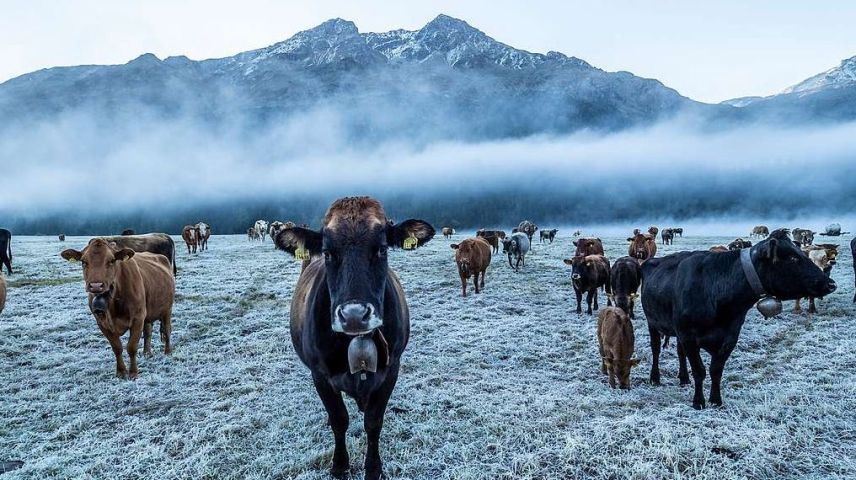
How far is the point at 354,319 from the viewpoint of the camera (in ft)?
11.1

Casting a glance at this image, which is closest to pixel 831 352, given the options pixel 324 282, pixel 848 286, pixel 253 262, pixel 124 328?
pixel 324 282

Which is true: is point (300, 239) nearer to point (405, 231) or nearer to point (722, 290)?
point (405, 231)

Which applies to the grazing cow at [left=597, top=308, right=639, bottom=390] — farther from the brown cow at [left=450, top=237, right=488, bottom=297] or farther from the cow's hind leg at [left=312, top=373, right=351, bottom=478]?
the brown cow at [left=450, top=237, right=488, bottom=297]

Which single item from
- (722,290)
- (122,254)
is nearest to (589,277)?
(722,290)

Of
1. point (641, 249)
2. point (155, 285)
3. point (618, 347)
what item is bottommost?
point (618, 347)

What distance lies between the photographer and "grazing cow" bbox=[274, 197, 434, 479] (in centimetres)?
355

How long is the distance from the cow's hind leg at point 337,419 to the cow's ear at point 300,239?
56.9 inches

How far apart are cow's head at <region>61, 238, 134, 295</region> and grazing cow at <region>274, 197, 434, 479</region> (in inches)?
174

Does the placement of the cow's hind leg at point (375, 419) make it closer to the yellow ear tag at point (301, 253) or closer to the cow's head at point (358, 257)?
the cow's head at point (358, 257)

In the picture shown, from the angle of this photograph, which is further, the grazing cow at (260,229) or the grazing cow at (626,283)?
the grazing cow at (260,229)

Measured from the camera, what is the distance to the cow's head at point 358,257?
3.40 metres

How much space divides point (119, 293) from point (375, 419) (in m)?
6.27

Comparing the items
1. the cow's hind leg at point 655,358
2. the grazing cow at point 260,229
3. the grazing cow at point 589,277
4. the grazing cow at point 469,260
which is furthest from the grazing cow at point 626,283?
the grazing cow at point 260,229

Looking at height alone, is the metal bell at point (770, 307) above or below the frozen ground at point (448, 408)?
above
